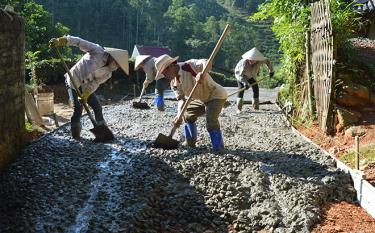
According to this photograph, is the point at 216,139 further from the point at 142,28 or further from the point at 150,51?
the point at 142,28

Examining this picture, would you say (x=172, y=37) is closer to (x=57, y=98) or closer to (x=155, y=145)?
(x=57, y=98)

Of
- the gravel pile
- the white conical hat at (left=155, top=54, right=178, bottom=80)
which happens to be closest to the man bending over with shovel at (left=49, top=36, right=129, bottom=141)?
the gravel pile

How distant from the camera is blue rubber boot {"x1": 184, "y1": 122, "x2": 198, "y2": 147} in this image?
6.01 meters

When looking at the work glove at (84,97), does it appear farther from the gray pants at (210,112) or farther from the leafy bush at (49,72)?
the leafy bush at (49,72)

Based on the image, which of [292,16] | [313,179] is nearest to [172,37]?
[292,16]

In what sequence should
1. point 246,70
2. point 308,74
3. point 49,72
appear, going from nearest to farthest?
point 308,74 < point 246,70 < point 49,72

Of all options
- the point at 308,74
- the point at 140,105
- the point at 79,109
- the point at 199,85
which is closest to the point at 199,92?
the point at 199,85

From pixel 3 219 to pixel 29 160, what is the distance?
160 centimetres

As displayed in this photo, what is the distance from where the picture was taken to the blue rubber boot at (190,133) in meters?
6.01

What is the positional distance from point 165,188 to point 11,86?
244 centimetres

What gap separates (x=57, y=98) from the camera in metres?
16.9

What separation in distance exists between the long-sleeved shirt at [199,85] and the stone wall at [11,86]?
211 cm

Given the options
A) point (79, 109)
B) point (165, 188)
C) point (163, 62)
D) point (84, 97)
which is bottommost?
point (165, 188)

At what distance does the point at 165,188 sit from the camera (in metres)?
4.42
